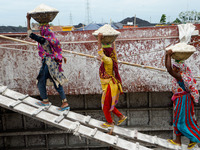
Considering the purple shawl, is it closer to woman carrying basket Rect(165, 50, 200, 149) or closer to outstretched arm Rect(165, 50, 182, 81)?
outstretched arm Rect(165, 50, 182, 81)

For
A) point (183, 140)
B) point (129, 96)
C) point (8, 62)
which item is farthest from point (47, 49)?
point (183, 140)

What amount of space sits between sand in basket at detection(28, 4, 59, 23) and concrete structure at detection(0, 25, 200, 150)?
2.89 ft

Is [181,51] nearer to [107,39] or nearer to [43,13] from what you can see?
[107,39]

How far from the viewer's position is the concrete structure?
4.46 meters

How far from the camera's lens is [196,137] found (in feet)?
11.0

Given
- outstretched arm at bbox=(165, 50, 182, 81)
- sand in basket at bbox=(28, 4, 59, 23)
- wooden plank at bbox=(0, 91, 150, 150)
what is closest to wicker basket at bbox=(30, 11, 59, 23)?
sand in basket at bbox=(28, 4, 59, 23)

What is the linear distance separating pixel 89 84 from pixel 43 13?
5.96ft

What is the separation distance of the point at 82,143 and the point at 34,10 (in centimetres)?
336

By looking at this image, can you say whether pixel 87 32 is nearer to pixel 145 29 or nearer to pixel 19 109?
pixel 145 29

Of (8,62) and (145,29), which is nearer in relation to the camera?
(8,62)

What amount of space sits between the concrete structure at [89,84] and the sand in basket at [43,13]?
882 millimetres

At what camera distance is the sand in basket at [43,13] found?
3.32m

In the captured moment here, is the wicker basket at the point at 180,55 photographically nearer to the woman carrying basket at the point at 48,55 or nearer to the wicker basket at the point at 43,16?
the woman carrying basket at the point at 48,55

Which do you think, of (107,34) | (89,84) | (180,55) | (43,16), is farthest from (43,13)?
(180,55)
